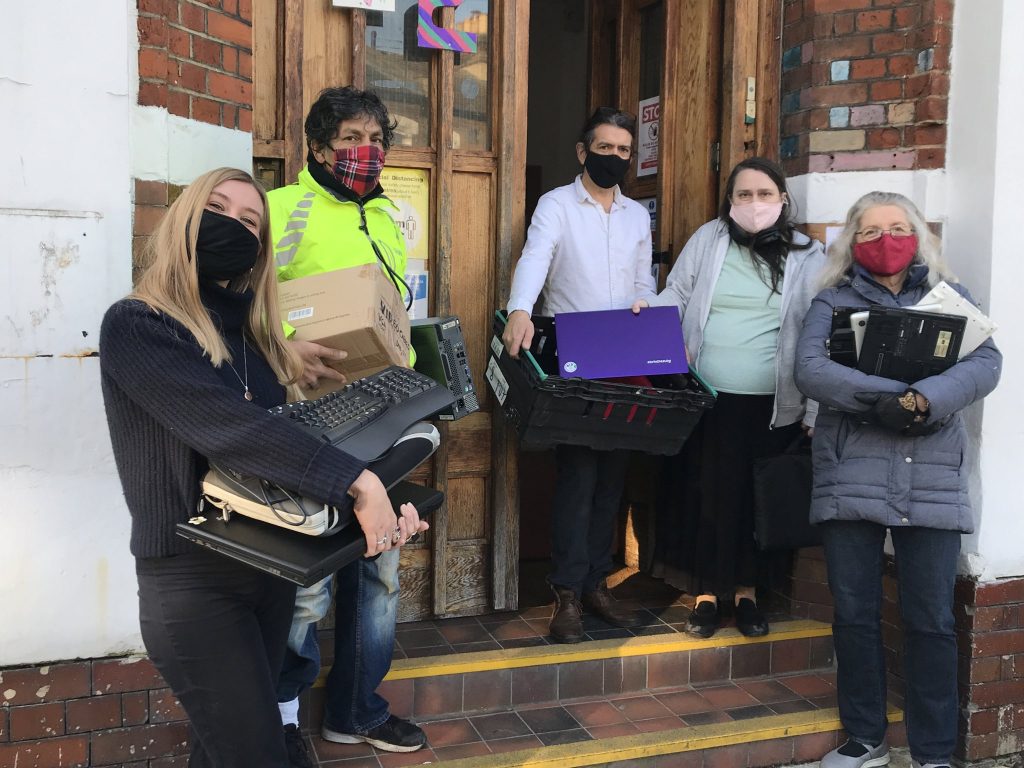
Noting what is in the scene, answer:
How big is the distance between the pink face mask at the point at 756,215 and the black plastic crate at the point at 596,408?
2.16 ft

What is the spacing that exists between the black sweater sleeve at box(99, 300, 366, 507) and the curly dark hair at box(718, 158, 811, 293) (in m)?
2.41

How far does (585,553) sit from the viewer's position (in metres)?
3.91

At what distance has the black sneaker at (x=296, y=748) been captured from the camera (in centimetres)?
304

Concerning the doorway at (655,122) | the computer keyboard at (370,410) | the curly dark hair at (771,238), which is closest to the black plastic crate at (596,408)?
the curly dark hair at (771,238)

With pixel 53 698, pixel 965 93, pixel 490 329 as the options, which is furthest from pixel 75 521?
pixel 965 93

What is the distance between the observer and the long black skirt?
394 cm

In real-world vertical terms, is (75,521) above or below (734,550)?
above

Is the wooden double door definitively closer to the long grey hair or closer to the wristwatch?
the long grey hair

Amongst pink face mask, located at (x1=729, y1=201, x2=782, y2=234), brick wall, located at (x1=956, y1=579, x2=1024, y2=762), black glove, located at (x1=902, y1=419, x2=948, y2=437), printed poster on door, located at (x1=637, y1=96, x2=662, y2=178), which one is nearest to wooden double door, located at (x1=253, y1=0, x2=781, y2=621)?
printed poster on door, located at (x1=637, y1=96, x2=662, y2=178)

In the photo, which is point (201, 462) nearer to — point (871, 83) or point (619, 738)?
point (619, 738)

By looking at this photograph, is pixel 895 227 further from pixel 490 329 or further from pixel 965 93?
pixel 490 329

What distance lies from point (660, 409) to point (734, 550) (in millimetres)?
800

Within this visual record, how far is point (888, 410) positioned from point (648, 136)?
216cm

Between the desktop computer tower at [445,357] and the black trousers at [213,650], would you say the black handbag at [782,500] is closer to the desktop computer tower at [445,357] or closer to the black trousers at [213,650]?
the desktop computer tower at [445,357]
